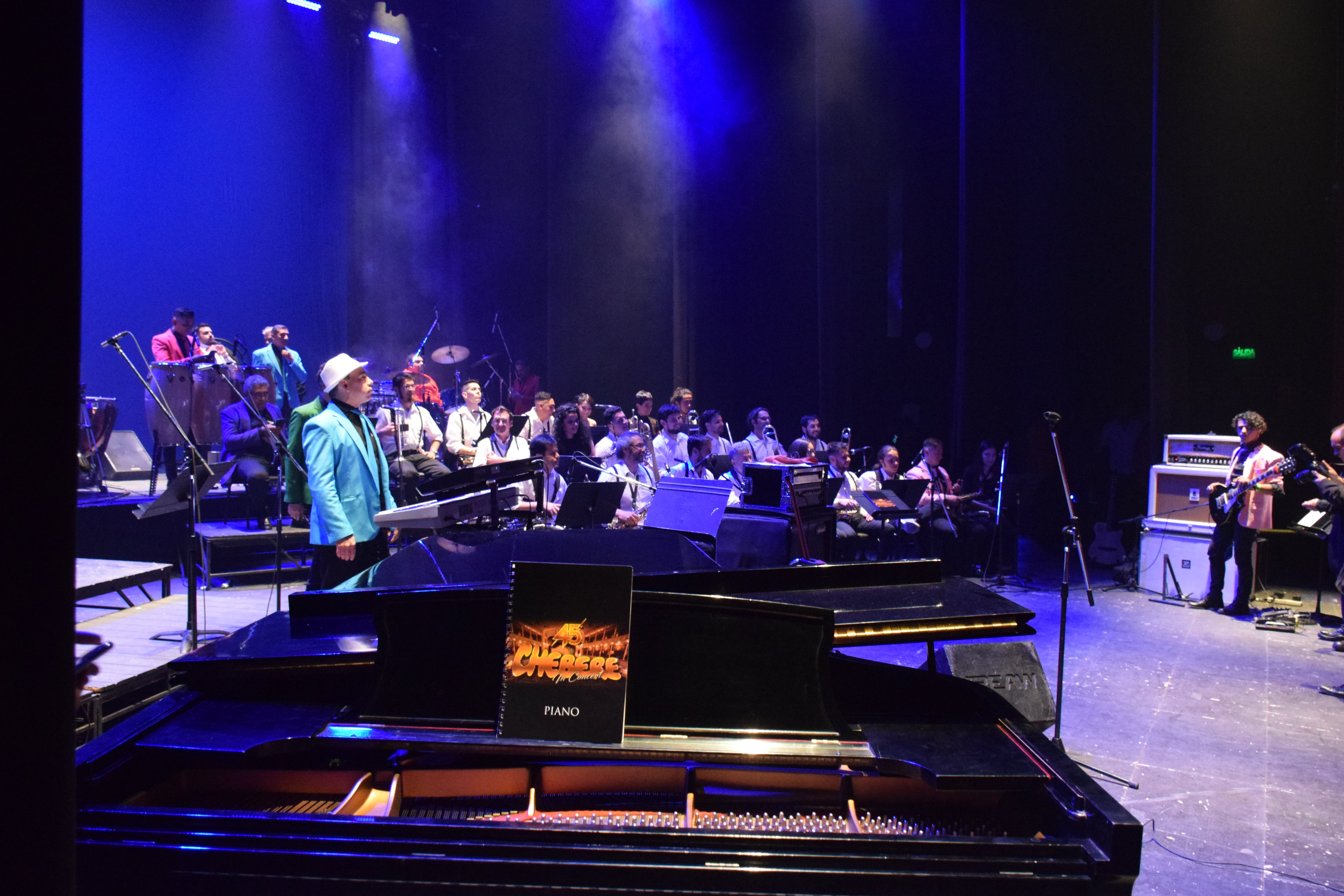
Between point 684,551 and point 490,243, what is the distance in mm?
10364

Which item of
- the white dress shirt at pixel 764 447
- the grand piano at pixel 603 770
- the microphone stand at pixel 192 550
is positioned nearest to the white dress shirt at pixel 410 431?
the microphone stand at pixel 192 550

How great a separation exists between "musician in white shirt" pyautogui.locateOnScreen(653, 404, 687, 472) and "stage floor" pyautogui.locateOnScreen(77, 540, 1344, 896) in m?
3.13

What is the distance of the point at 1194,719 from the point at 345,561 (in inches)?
195

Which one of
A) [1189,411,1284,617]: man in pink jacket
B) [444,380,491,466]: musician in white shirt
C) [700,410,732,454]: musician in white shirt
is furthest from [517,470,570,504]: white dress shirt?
[1189,411,1284,617]: man in pink jacket

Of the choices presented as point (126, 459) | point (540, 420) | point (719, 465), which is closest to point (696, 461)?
point (719, 465)

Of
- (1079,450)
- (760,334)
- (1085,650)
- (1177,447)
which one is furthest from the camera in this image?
(760,334)

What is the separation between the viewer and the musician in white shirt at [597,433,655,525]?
7.79 metres

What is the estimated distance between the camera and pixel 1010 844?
1.57m

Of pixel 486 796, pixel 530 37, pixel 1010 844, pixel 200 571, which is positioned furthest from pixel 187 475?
pixel 530 37

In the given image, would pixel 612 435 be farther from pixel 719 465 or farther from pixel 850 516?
pixel 850 516

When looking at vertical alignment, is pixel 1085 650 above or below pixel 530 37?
below

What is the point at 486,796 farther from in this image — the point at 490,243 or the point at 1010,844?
the point at 490,243

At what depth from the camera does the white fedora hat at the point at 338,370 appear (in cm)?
464

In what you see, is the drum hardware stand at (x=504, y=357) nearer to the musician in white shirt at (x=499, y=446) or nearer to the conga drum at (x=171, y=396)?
the musician in white shirt at (x=499, y=446)
